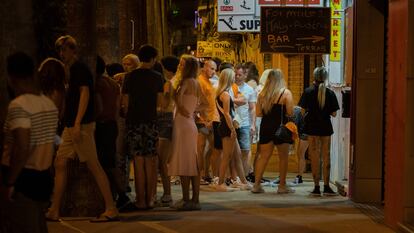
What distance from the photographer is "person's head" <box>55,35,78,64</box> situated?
784 cm

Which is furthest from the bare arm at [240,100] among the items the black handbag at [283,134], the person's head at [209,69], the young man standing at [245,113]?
the black handbag at [283,134]

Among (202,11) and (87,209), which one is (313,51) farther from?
(202,11)

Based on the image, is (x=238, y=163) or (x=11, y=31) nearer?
(x=11, y=31)

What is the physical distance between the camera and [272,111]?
35.2ft

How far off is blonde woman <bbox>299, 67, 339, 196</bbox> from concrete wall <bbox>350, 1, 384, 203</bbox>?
1.01 m

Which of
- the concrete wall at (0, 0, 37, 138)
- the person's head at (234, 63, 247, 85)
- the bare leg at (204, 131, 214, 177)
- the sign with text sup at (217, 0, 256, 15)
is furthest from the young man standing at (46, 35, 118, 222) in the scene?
the sign with text sup at (217, 0, 256, 15)

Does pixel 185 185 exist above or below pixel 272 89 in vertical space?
below

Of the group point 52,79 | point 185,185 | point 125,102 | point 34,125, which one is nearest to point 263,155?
point 185,185

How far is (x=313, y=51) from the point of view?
1157 cm

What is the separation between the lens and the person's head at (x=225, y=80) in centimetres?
1096

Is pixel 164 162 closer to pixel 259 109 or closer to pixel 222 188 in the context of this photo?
pixel 222 188

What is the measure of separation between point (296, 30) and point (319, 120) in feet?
5.78

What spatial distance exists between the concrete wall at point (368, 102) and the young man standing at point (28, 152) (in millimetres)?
5377

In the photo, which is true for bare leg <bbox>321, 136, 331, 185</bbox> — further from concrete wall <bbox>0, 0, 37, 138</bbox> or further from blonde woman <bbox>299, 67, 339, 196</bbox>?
concrete wall <bbox>0, 0, 37, 138</bbox>
